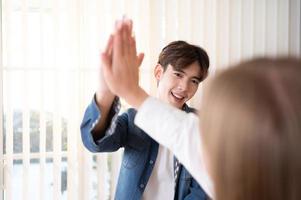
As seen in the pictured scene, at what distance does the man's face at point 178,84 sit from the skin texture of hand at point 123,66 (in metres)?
0.76

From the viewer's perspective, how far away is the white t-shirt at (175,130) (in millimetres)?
702

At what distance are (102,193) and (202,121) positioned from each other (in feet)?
4.71

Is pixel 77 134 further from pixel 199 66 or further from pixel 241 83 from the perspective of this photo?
pixel 241 83

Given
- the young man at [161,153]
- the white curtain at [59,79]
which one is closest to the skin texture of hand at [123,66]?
the young man at [161,153]

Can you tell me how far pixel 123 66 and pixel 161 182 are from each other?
0.75 meters

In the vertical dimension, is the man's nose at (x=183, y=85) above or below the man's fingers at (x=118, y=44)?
below

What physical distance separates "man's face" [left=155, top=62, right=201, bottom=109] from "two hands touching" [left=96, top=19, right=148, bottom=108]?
29.8 inches

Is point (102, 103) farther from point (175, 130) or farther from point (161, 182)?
point (161, 182)

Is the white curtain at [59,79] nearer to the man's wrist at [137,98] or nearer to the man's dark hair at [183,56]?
the man's dark hair at [183,56]

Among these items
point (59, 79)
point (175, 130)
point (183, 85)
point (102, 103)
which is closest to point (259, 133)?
point (175, 130)

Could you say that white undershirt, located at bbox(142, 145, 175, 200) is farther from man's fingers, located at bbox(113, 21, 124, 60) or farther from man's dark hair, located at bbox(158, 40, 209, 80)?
man's fingers, located at bbox(113, 21, 124, 60)

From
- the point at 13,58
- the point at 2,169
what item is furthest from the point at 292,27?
the point at 2,169

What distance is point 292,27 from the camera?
6.97 ft

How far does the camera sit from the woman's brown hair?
45 centimetres
